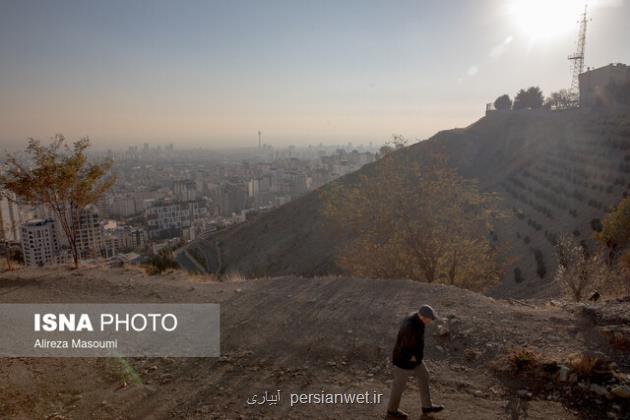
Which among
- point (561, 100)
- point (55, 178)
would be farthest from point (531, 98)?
point (55, 178)

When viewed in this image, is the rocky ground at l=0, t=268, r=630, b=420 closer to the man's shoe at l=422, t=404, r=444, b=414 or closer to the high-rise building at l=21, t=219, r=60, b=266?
the man's shoe at l=422, t=404, r=444, b=414

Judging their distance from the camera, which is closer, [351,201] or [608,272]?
[608,272]

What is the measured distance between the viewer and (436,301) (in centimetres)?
775

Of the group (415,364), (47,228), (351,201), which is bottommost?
(47,228)

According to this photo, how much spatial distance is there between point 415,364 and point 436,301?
367cm

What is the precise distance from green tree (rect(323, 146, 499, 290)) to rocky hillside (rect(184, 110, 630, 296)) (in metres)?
1.02

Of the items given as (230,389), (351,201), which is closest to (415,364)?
(230,389)

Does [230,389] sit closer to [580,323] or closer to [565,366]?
[565,366]

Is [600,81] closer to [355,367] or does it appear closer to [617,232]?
[617,232]

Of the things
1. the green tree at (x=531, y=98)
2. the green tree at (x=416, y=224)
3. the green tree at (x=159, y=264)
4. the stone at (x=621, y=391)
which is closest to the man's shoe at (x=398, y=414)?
the stone at (x=621, y=391)

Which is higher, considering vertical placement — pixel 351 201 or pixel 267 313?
pixel 351 201

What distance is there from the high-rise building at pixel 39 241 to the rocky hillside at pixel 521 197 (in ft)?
44.9

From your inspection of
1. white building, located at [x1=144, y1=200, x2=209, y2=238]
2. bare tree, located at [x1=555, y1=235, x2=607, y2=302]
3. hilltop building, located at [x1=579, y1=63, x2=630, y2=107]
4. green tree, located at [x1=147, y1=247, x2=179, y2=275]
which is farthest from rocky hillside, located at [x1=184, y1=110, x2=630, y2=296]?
white building, located at [x1=144, y1=200, x2=209, y2=238]

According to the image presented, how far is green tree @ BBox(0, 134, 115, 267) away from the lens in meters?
11.3
